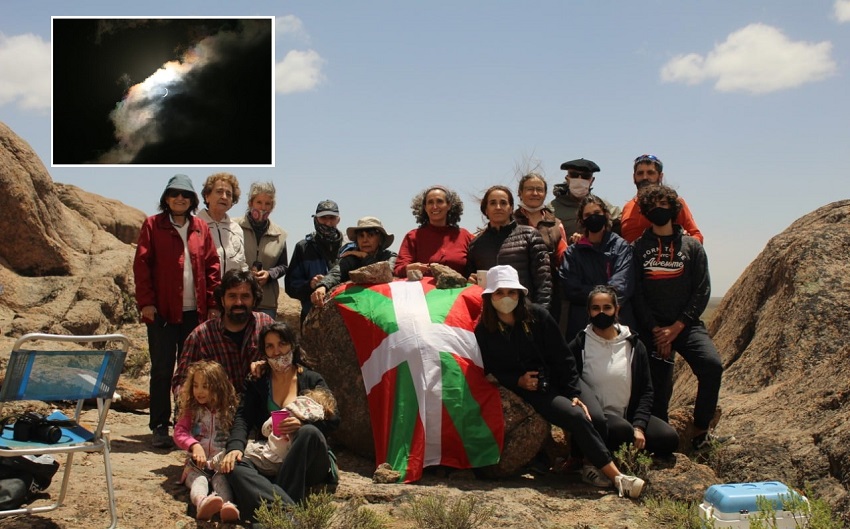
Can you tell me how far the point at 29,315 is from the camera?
10367mm

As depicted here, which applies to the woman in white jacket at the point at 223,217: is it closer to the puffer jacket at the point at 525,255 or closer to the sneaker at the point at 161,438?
the sneaker at the point at 161,438

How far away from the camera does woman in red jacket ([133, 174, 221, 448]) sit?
23.2ft

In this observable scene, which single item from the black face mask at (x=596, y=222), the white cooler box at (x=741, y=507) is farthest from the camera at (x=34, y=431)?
the black face mask at (x=596, y=222)

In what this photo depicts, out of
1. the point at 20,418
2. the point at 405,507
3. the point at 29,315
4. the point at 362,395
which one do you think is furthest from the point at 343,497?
the point at 29,315

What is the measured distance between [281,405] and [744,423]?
159 inches

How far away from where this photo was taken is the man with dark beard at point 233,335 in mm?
6496

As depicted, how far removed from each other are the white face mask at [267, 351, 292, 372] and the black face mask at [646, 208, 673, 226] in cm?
315

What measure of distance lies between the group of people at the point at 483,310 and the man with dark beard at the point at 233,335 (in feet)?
0.03

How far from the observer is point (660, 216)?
6.98 meters

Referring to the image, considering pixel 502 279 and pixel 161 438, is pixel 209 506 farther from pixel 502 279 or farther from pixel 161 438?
pixel 502 279

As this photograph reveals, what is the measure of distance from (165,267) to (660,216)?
13.3 feet

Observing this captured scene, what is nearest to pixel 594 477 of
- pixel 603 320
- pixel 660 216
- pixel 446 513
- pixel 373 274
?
pixel 603 320

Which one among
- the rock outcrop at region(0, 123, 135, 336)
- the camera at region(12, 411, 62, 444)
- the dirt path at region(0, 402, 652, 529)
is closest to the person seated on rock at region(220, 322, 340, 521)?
the dirt path at region(0, 402, 652, 529)

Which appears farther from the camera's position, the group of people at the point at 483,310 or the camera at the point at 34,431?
the group of people at the point at 483,310
